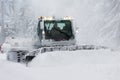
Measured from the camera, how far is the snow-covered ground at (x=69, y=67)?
10.2 metres

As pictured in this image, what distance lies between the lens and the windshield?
66.9 feet

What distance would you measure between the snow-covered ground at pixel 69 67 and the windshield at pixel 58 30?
5642 millimetres

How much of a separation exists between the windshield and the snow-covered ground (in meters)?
5.64

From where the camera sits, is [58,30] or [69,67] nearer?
[69,67]

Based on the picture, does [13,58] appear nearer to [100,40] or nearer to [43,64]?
[43,64]

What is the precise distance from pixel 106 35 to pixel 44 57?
1351 inches

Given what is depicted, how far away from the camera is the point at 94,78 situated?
9.87 meters

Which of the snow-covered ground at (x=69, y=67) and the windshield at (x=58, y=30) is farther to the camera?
the windshield at (x=58, y=30)

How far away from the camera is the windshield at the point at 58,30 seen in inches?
803

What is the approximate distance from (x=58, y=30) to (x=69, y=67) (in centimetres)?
831

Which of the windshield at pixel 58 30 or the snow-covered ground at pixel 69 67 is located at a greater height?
the windshield at pixel 58 30

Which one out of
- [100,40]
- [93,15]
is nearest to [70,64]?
[100,40]

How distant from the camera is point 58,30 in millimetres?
20578

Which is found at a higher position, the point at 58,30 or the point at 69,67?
the point at 58,30
